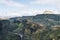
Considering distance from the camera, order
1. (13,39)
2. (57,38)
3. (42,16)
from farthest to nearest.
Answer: (42,16)
(13,39)
(57,38)

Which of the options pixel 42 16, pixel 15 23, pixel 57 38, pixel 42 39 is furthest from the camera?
pixel 42 16

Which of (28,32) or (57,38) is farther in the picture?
(28,32)

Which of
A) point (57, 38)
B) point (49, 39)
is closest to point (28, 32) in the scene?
point (49, 39)

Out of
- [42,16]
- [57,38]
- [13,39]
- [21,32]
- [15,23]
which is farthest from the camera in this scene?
[42,16]

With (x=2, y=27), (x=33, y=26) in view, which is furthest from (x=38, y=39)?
(x=33, y=26)

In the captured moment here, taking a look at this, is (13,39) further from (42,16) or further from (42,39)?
(42,16)

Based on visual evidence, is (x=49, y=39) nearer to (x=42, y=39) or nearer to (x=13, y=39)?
(x=42, y=39)

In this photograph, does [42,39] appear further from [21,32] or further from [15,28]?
[15,28]

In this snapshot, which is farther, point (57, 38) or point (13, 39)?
point (13, 39)

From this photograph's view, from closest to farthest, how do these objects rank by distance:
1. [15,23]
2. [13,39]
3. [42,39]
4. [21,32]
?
1. [42,39]
2. [13,39]
3. [21,32]
4. [15,23]
